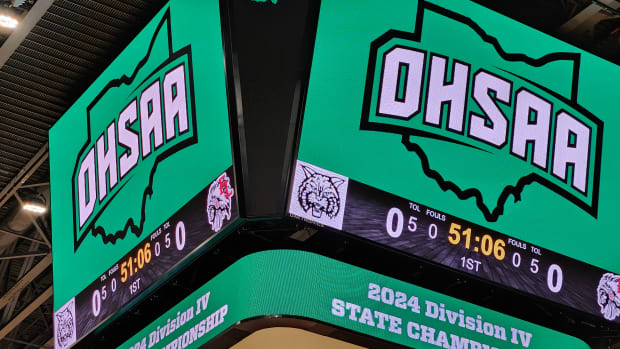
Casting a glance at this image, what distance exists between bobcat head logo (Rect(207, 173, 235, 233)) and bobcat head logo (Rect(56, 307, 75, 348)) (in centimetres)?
212

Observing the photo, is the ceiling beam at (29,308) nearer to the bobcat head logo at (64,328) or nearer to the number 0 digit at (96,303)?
the bobcat head logo at (64,328)

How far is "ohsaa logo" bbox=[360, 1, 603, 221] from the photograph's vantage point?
711 centimetres

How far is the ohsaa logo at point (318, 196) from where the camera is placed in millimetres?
6402

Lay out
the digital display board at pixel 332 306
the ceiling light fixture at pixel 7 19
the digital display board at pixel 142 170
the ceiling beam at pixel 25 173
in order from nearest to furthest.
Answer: the digital display board at pixel 332 306
the digital display board at pixel 142 170
the ceiling light fixture at pixel 7 19
the ceiling beam at pixel 25 173

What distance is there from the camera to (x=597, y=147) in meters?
7.92

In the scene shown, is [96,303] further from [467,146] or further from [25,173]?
[25,173]

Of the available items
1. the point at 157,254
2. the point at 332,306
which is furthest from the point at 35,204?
the point at 332,306

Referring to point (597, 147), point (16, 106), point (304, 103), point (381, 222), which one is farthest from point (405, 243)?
point (16, 106)

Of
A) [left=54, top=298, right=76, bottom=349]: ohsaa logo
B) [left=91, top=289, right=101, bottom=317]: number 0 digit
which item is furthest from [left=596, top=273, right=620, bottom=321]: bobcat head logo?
[left=54, top=298, right=76, bottom=349]: ohsaa logo

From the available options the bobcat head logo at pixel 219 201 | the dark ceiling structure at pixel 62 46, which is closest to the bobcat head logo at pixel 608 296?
the dark ceiling structure at pixel 62 46

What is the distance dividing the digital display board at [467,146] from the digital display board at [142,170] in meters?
0.76

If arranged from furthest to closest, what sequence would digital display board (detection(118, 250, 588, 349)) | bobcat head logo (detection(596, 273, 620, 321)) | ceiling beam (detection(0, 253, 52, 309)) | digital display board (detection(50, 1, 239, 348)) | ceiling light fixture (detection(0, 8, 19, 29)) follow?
ceiling beam (detection(0, 253, 52, 309)) < ceiling light fixture (detection(0, 8, 19, 29)) < bobcat head logo (detection(596, 273, 620, 321)) < digital display board (detection(50, 1, 239, 348)) < digital display board (detection(118, 250, 588, 349))

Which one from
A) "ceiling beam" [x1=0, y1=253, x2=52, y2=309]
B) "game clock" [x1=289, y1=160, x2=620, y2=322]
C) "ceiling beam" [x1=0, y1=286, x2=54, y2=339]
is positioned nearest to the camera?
"game clock" [x1=289, y1=160, x2=620, y2=322]

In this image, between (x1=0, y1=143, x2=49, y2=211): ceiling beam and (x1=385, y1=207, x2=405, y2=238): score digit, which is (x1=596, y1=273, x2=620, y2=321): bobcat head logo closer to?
(x1=385, y1=207, x2=405, y2=238): score digit
